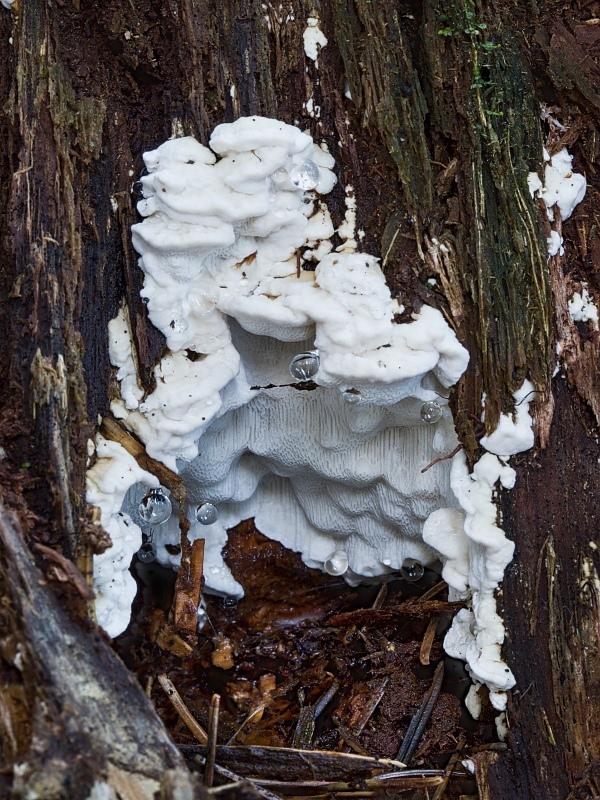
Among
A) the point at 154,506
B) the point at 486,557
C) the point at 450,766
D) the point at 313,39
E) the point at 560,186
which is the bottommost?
the point at 450,766

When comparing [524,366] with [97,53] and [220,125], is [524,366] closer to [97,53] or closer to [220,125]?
[220,125]

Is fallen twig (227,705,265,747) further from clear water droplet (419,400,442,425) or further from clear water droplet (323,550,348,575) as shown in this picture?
clear water droplet (419,400,442,425)

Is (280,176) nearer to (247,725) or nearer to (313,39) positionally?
(313,39)

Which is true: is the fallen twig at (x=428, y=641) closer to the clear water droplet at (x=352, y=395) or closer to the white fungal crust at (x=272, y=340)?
the white fungal crust at (x=272, y=340)

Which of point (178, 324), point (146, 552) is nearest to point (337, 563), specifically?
point (146, 552)

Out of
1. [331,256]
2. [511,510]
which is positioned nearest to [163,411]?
[331,256]
